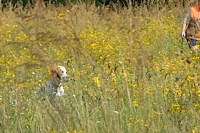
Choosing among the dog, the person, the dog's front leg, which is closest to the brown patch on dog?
the dog

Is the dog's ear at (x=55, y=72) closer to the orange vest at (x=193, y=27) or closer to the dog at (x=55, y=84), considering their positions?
the dog at (x=55, y=84)

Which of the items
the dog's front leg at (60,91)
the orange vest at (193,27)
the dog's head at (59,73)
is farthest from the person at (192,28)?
the dog's front leg at (60,91)

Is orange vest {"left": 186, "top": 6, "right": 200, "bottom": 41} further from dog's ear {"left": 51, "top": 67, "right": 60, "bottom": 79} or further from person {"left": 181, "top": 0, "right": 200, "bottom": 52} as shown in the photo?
dog's ear {"left": 51, "top": 67, "right": 60, "bottom": 79}

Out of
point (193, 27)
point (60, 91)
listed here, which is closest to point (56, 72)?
point (60, 91)

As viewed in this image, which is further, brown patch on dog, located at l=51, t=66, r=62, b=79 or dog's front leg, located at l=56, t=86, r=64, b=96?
brown patch on dog, located at l=51, t=66, r=62, b=79

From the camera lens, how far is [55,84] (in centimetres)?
438

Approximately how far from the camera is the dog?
4.07 meters

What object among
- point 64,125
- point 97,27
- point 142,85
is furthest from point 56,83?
point 97,27

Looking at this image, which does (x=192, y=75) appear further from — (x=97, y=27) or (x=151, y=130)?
(x=97, y=27)

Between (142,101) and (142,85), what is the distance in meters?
0.18

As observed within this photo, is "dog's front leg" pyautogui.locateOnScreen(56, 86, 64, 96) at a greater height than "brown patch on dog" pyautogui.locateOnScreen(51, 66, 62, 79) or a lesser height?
lesser

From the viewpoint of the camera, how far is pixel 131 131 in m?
3.24

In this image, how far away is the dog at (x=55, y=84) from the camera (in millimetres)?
4070

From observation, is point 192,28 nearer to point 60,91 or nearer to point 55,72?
point 55,72
